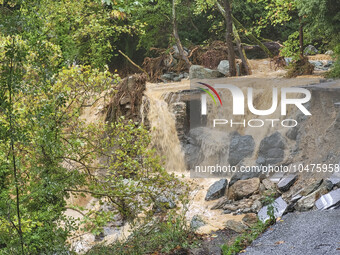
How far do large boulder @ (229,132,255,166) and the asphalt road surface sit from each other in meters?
4.44

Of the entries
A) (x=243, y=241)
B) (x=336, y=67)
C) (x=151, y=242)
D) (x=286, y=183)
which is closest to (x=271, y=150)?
(x=286, y=183)

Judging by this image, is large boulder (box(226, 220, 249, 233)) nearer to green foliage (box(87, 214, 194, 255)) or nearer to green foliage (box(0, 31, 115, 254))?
green foliage (box(87, 214, 194, 255))

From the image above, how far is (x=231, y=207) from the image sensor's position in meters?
10.1

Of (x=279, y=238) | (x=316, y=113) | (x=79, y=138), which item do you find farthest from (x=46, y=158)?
(x=316, y=113)

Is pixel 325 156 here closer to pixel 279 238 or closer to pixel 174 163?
pixel 279 238

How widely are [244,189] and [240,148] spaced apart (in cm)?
233

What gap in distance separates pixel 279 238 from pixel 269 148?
16.5ft

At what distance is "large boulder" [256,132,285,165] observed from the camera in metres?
11.5

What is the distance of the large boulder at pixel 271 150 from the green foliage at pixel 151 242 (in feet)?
15.1

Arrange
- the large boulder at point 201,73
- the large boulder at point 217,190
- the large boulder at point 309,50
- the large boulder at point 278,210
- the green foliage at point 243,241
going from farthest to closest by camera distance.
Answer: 1. the large boulder at point 309,50
2. the large boulder at point 201,73
3. the large boulder at point 217,190
4. the large boulder at point 278,210
5. the green foliage at point 243,241

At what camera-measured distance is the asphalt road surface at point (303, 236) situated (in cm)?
633

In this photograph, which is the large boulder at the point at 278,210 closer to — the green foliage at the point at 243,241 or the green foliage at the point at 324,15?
the green foliage at the point at 243,241

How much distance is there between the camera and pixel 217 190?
35.9ft

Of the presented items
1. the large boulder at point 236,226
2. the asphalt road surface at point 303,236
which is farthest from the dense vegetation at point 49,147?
the large boulder at point 236,226
